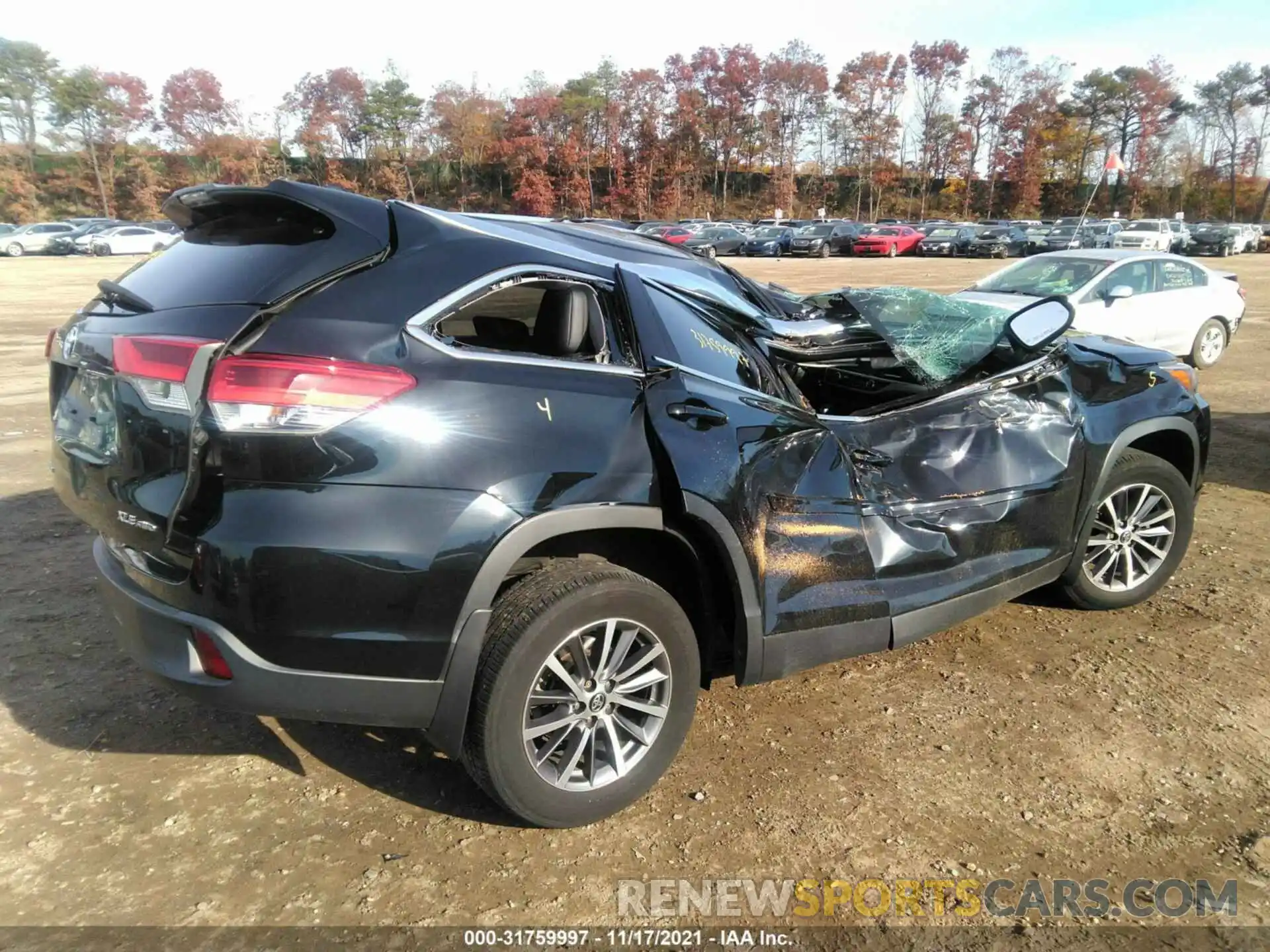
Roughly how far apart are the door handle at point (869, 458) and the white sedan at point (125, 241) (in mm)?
42252

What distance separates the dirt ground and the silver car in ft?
145

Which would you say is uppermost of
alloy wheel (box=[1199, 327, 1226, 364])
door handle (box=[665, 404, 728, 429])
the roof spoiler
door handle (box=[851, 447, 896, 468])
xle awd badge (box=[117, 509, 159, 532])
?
the roof spoiler

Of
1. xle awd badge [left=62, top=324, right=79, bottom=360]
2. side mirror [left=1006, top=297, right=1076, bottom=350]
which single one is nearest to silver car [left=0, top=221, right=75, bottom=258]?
xle awd badge [left=62, top=324, right=79, bottom=360]

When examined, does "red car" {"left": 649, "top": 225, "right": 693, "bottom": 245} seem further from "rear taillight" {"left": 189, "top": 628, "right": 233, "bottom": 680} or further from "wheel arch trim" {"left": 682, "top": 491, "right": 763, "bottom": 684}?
"rear taillight" {"left": 189, "top": 628, "right": 233, "bottom": 680}

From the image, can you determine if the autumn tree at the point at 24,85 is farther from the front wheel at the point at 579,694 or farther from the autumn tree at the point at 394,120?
the front wheel at the point at 579,694

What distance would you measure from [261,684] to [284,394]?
0.78 metres

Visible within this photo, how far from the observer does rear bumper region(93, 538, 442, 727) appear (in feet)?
7.82

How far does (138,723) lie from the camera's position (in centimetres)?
339

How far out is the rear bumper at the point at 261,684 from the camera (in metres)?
2.38

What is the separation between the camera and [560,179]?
64250 mm

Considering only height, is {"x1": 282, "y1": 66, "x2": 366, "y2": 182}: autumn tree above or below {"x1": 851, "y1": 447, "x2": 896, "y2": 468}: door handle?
above

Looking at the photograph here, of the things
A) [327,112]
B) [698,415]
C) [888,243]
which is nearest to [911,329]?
[698,415]

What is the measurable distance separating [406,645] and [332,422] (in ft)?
2.07

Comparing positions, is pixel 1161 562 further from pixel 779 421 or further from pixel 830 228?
pixel 830 228
